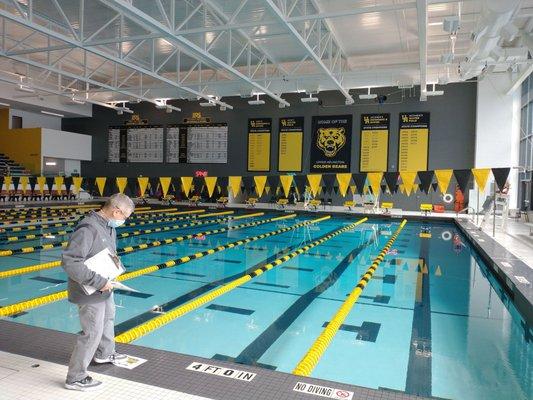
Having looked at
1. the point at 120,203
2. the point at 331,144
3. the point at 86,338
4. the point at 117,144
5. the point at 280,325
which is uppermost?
the point at 117,144

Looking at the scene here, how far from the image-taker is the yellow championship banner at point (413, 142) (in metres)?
17.9

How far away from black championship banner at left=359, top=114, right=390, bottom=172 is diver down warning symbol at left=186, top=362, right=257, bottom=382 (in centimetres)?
1687

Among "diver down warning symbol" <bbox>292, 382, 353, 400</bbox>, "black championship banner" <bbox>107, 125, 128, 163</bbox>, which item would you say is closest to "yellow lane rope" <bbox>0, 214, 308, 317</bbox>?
"diver down warning symbol" <bbox>292, 382, 353, 400</bbox>

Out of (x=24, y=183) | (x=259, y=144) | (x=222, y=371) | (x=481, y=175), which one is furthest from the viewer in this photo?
(x=259, y=144)

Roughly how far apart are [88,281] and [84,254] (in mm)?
138

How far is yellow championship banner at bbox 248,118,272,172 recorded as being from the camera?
66.9 ft

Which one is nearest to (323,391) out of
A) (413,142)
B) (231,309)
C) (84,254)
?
(84,254)

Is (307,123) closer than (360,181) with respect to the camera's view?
No

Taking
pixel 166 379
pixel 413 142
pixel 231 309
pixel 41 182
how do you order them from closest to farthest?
pixel 166 379 < pixel 231 309 < pixel 41 182 < pixel 413 142

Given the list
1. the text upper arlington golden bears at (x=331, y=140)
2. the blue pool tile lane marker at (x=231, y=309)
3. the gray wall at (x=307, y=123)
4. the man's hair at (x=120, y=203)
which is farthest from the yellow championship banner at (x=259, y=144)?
the man's hair at (x=120, y=203)

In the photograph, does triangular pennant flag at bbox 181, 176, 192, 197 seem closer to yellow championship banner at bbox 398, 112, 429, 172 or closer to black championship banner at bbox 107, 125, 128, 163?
black championship banner at bbox 107, 125, 128, 163

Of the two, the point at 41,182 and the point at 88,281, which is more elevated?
the point at 41,182

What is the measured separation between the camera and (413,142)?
711 inches

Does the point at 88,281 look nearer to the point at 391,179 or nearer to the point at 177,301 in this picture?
the point at 177,301
